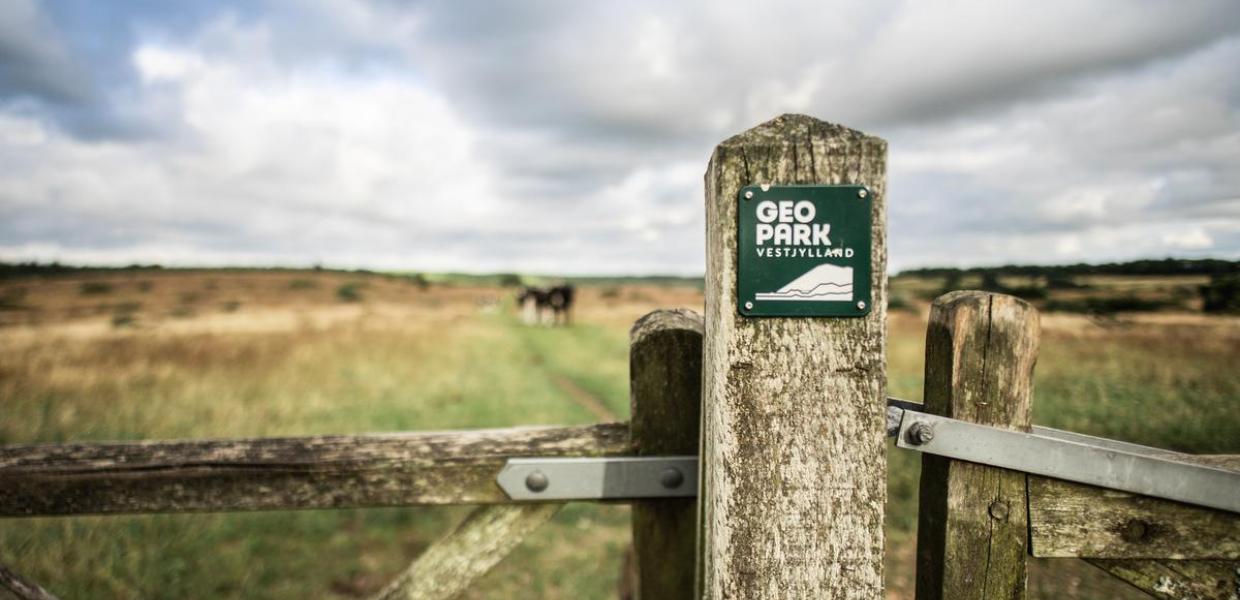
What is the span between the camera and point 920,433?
124cm

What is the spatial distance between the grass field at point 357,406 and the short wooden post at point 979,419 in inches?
114

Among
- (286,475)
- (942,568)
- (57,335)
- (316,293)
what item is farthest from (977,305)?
(316,293)

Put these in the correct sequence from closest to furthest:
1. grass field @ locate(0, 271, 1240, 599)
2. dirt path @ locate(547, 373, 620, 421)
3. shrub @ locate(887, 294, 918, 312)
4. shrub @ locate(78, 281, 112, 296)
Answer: grass field @ locate(0, 271, 1240, 599), dirt path @ locate(547, 373, 620, 421), shrub @ locate(887, 294, 918, 312), shrub @ locate(78, 281, 112, 296)

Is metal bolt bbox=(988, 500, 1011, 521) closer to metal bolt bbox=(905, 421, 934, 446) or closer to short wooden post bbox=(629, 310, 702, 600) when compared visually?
metal bolt bbox=(905, 421, 934, 446)

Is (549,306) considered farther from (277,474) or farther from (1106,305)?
(277,474)

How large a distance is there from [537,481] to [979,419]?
1077 millimetres

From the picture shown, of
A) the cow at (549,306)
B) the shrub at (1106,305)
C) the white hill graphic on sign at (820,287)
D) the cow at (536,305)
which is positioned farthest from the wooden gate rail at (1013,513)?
the cow at (536,305)

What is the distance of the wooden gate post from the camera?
1.10 meters

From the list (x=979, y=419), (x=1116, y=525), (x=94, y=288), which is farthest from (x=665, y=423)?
(x=94, y=288)

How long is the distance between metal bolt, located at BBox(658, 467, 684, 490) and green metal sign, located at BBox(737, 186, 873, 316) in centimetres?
59

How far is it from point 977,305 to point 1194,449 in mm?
6176

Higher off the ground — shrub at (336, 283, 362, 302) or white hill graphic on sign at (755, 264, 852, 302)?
white hill graphic on sign at (755, 264, 852, 302)

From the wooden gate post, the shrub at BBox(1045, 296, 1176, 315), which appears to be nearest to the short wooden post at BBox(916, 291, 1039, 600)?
the wooden gate post

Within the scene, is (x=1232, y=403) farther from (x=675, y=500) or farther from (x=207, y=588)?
(x=207, y=588)
